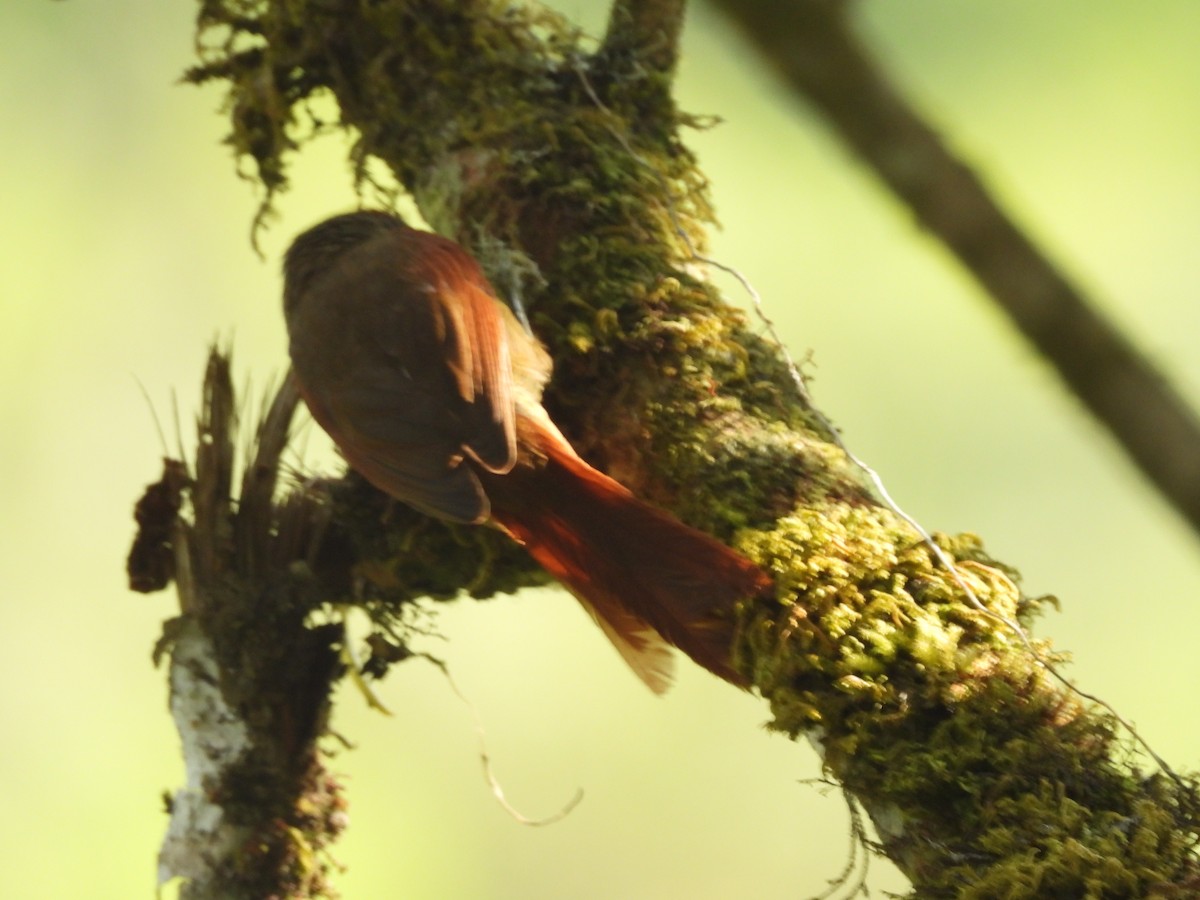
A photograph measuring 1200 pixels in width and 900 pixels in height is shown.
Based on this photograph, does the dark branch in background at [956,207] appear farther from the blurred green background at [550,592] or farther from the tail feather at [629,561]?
the blurred green background at [550,592]

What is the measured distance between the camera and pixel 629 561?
1624 millimetres

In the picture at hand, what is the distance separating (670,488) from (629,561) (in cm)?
13

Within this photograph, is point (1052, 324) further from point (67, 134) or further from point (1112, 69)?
point (67, 134)

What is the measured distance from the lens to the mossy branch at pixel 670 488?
118cm

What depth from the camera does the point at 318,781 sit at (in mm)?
2096

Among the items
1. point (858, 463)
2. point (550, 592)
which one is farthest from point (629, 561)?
point (550, 592)

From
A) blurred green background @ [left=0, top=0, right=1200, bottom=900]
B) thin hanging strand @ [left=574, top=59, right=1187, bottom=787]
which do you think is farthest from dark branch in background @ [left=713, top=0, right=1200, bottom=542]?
blurred green background @ [left=0, top=0, right=1200, bottom=900]

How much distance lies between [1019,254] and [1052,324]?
76 millimetres

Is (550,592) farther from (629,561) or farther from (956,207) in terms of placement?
(956,207)

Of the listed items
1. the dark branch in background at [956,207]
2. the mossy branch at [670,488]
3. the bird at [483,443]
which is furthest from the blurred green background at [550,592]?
the dark branch in background at [956,207]

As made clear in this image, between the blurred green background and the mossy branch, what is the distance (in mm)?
1013

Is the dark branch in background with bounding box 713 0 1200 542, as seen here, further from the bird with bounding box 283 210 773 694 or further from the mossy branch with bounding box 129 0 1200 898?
the bird with bounding box 283 210 773 694

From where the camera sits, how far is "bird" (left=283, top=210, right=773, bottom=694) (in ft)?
5.08

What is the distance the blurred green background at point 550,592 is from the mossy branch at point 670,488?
3.32 feet
